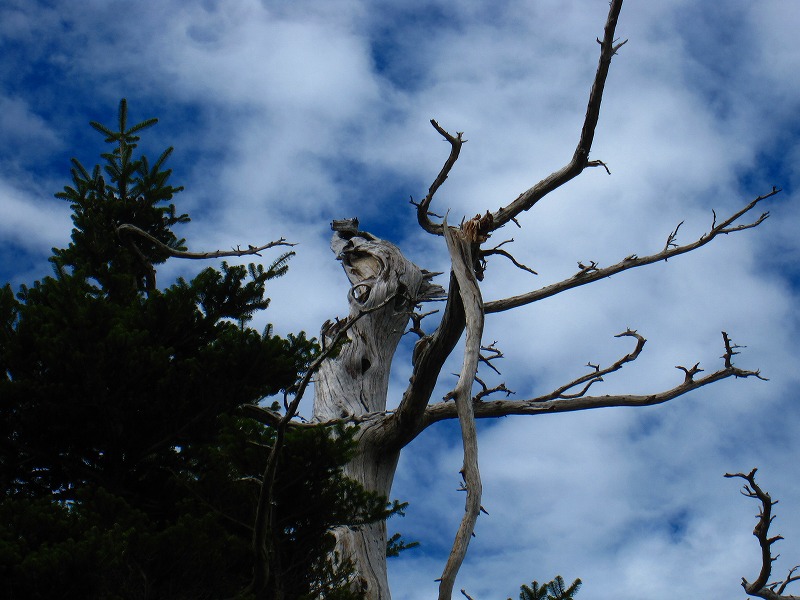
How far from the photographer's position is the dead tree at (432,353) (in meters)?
5.20

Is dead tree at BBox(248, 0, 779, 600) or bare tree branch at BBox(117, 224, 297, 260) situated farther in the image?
bare tree branch at BBox(117, 224, 297, 260)

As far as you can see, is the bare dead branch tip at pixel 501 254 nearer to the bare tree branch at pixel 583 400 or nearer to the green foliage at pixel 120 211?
the bare tree branch at pixel 583 400

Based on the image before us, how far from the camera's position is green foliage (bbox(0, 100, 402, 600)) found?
191 inches

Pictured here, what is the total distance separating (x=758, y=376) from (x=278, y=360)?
12.9 ft

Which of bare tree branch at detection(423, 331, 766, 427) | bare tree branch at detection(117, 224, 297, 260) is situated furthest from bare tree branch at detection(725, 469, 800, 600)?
bare tree branch at detection(117, 224, 297, 260)

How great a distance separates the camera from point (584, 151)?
5.81 meters

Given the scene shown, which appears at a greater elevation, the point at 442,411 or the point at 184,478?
the point at 442,411

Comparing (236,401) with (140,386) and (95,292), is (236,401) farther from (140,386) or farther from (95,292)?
(95,292)

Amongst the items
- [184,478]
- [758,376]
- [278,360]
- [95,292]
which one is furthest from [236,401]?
[758,376]

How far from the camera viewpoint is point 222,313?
7.04 metres

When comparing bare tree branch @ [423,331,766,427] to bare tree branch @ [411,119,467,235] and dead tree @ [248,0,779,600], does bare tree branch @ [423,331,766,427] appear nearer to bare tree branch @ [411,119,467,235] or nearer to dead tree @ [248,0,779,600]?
dead tree @ [248,0,779,600]

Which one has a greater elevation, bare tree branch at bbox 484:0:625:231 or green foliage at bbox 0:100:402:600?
bare tree branch at bbox 484:0:625:231

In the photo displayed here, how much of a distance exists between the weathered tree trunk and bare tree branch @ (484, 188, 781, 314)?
91 cm

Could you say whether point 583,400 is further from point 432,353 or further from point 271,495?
point 271,495
